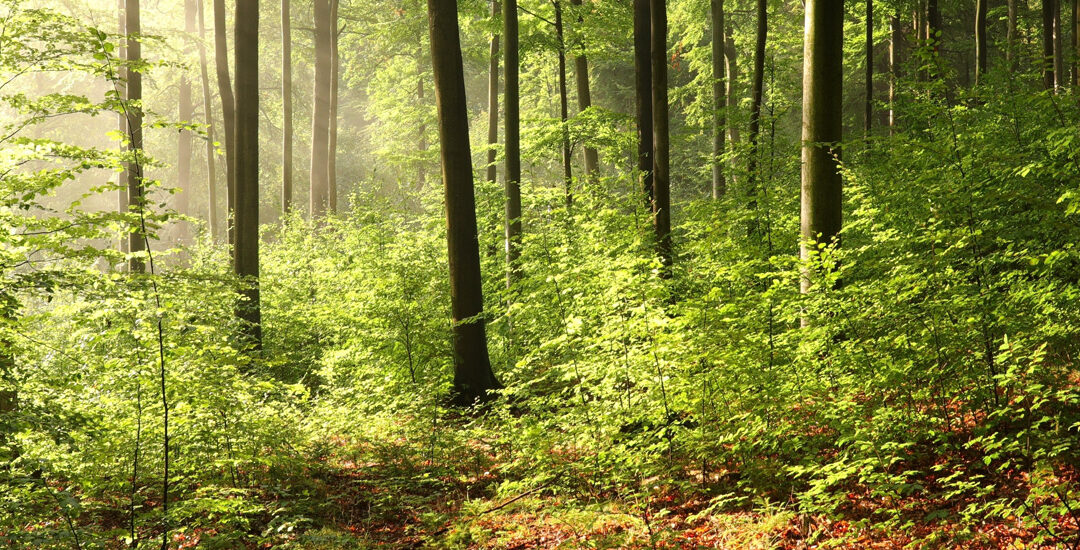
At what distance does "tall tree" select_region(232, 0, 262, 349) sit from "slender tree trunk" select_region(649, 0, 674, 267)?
663cm

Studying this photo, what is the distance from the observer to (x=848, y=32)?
1786cm

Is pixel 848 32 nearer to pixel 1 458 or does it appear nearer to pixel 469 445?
pixel 469 445

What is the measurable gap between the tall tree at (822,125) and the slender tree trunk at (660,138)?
111 inches

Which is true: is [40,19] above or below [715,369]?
above

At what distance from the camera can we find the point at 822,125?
5.89 metres

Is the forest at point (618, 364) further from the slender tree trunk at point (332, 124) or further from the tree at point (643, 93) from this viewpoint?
the slender tree trunk at point (332, 124)

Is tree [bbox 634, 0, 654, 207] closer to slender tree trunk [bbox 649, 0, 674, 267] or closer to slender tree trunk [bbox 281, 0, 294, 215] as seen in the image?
slender tree trunk [bbox 649, 0, 674, 267]

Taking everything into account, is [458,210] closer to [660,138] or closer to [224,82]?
[660,138]

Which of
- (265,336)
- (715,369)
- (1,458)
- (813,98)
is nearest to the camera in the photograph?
(1,458)

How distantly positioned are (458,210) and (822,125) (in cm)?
489

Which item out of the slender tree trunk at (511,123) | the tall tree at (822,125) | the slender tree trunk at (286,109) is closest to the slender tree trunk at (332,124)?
the slender tree trunk at (286,109)

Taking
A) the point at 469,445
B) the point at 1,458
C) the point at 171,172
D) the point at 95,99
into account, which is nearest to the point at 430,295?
the point at 469,445

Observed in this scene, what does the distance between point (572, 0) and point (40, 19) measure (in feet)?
39.3

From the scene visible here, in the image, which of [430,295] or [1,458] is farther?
[430,295]
